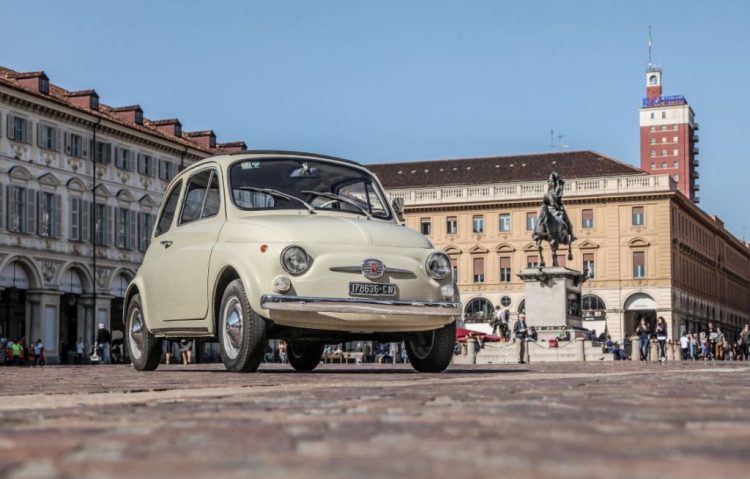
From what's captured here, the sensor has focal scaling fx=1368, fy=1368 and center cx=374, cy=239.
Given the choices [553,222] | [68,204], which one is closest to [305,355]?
[553,222]

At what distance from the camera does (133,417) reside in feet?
17.2

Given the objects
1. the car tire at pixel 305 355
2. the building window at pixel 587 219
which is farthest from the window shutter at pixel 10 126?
the building window at pixel 587 219

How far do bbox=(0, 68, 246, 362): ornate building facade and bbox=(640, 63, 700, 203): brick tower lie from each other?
114334mm

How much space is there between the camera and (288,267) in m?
11.3

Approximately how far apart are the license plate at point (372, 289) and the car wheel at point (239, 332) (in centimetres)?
79

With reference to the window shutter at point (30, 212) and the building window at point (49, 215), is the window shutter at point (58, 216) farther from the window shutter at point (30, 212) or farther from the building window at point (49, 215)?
the window shutter at point (30, 212)

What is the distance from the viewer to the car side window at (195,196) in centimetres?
1298

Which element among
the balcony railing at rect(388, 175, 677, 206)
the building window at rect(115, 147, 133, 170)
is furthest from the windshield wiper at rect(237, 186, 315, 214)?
the balcony railing at rect(388, 175, 677, 206)

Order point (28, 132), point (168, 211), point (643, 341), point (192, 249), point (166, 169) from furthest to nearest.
Result: point (166, 169) → point (28, 132) → point (643, 341) → point (168, 211) → point (192, 249)

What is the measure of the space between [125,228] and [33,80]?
8669mm

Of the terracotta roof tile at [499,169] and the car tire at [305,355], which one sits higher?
the terracotta roof tile at [499,169]

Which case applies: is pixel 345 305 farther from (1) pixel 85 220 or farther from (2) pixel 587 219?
(2) pixel 587 219

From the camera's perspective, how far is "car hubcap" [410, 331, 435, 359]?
12469mm

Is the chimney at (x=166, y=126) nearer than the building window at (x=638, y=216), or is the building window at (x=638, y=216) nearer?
the chimney at (x=166, y=126)
